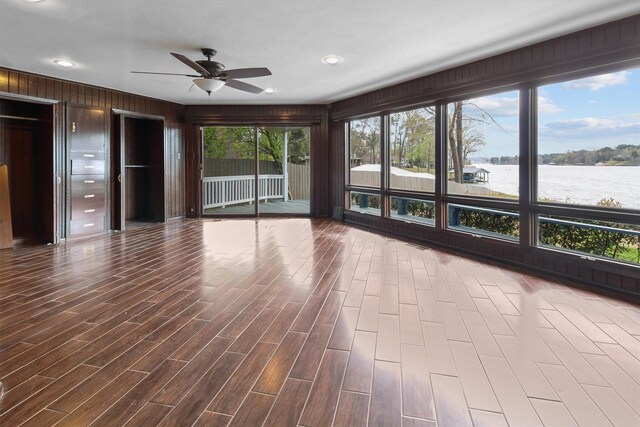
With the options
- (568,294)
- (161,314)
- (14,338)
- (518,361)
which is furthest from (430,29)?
(14,338)

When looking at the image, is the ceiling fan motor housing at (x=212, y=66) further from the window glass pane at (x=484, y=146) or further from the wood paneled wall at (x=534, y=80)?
the window glass pane at (x=484, y=146)

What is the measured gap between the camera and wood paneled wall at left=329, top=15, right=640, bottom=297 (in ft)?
11.1

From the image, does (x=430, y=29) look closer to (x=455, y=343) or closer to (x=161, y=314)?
(x=455, y=343)

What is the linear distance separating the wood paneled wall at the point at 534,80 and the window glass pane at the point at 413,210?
0.16m

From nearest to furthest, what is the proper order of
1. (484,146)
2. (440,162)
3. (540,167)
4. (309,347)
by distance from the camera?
(309,347) → (540,167) → (484,146) → (440,162)

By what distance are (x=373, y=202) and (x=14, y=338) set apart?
569 centimetres

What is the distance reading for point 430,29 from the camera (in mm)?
3717

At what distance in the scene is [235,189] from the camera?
10.0 metres

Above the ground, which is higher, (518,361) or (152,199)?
(152,199)

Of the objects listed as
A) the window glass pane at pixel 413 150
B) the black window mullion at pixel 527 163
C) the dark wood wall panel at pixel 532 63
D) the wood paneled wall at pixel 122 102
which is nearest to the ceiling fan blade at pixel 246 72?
the dark wood wall panel at pixel 532 63

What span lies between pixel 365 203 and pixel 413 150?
1628mm

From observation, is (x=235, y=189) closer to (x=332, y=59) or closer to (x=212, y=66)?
(x=212, y=66)

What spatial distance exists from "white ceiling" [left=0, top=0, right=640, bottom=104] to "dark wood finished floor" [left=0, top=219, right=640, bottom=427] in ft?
8.20

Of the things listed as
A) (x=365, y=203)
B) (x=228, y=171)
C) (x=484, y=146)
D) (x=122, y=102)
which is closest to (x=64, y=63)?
(x=122, y=102)
